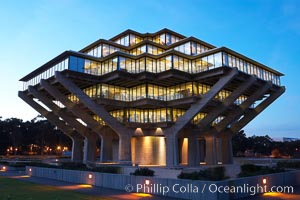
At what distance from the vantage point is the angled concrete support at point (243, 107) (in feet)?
153

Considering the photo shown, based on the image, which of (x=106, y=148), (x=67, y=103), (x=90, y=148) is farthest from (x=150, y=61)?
(x=90, y=148)

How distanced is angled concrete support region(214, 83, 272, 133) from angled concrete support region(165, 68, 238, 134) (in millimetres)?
9645

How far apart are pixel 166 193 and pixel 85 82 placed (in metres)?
32.1

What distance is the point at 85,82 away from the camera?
45.8m

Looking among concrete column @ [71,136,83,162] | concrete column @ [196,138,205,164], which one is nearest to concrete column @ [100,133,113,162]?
concrete column @ [71,136,83,162]

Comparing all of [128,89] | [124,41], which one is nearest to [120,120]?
[128,89]

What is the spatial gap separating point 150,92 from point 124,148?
31.3 feet

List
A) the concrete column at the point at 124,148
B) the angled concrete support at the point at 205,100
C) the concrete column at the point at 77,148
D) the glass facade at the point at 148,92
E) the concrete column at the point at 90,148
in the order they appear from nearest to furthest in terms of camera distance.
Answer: the angled concrete support at the point at 205,100 → the concrete column at the point at 124,148 → the glass facade at the point at 148,92 → the concrete column at the point at 90,148 → the concrete column at the point at 77,148

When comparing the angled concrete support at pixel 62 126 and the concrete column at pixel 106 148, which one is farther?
the angled concrete support at pixel 62 126

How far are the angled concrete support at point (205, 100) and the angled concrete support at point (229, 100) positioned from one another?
426 centimetres

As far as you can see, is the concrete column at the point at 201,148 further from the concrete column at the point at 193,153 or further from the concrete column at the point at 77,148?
the concrete column at the point at 77,148

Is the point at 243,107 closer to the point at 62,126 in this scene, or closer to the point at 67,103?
the point at 67,103

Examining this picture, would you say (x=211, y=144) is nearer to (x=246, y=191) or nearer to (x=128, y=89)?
(x=128, y=89)

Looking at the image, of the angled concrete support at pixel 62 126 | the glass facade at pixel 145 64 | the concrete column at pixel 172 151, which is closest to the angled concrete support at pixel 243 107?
the glass facade at pixel 145 64
